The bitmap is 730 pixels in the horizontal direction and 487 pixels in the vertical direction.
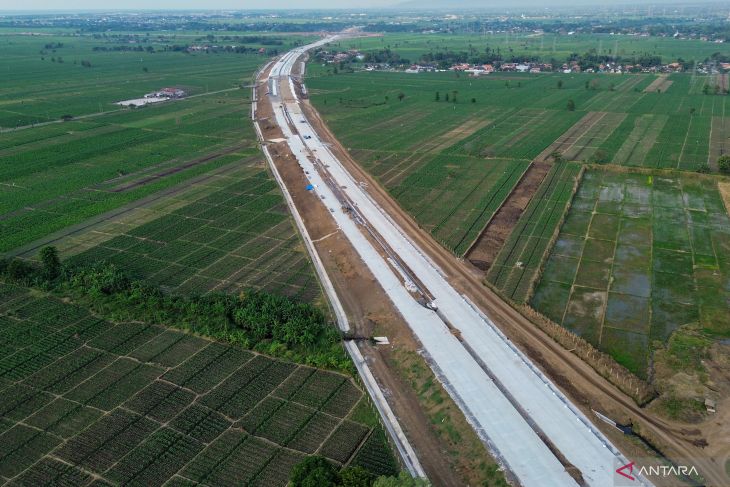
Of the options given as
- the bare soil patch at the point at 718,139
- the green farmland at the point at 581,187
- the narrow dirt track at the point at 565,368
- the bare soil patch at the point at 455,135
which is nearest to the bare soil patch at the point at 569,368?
the narrow dirt track at the point at 565,368

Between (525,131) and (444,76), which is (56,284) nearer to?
(525,131)

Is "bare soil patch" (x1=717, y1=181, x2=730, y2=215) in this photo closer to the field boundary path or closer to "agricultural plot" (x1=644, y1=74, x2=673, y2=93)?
the field boundary path

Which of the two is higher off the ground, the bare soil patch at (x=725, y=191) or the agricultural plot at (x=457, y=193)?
the agricultural plot at (x=457, y=193)

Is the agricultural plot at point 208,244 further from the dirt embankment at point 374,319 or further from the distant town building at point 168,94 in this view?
the distant town building at point 168,94

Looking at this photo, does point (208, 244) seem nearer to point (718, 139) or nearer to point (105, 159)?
point (105, 159)

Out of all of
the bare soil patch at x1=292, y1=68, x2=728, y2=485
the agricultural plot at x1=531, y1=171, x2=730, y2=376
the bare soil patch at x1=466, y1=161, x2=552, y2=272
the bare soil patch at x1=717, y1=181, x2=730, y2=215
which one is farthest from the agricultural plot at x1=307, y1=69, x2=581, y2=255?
the bare soil patch at x1=717, y1=181, x2=730, y2=215
